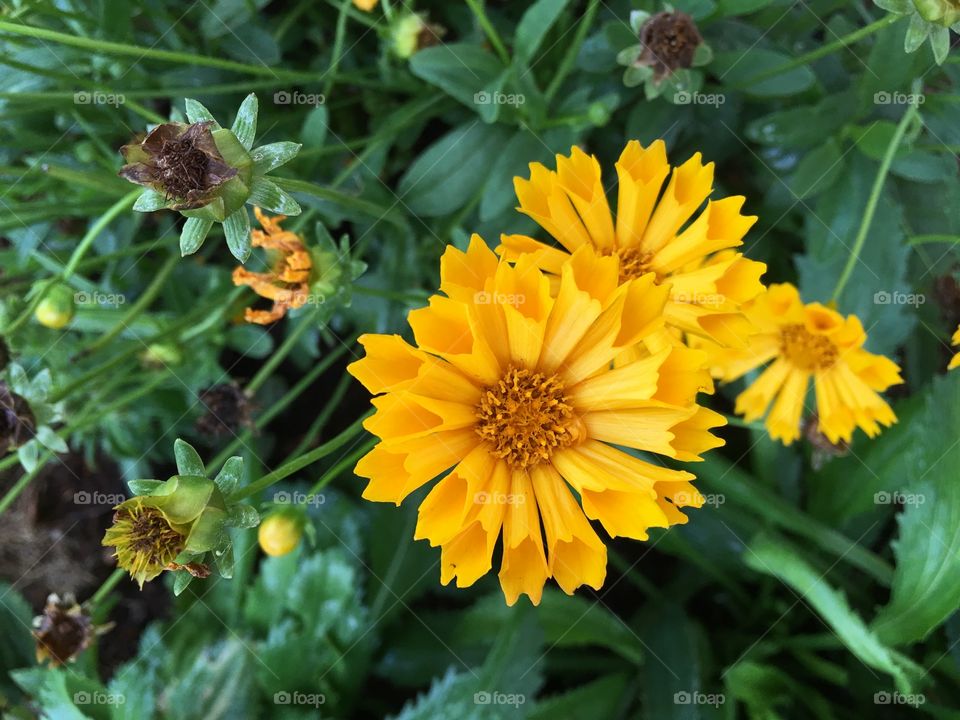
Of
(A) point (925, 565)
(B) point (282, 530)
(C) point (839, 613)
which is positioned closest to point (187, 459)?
(B) point (282, 530)

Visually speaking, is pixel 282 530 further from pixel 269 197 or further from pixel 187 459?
pixel 269 197

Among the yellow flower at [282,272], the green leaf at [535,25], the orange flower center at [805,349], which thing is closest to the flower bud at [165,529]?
the yellow flower at [282,272]

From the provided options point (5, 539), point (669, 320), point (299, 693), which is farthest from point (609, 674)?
point (5, 539)

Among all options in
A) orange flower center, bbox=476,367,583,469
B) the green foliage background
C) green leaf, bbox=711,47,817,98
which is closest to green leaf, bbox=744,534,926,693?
the green foliage background

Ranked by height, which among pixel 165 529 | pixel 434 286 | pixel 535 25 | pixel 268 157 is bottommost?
pixel 165 529

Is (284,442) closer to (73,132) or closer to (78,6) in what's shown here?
(73,132)
